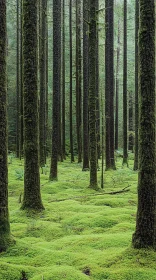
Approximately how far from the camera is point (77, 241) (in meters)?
6.13

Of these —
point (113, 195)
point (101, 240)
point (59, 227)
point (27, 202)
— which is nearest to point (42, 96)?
point (113, 195)

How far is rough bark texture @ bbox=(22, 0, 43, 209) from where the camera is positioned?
8234mm

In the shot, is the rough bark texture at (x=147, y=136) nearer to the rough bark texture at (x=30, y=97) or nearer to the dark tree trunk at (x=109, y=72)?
the rough bark texture at (x=30, y=97)

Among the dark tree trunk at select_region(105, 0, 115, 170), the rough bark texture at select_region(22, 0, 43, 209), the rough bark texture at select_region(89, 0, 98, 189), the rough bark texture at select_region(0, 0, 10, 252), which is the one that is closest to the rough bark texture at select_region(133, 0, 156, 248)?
the rough bark texture at select_region(0, 0, 10, 252)

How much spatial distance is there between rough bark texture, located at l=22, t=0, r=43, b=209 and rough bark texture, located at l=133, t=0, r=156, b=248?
3.97m

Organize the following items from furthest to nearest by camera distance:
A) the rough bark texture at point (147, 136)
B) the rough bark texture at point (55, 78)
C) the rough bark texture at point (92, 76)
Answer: the rough bark texture at point (55, 78) → the rough bark texture at point (92, 76) → the rough bark texture at point (147, 136)

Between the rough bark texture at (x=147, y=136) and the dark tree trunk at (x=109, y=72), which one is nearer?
the rough bark texture at (x=147, y=136)

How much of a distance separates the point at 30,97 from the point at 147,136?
13.8 ft

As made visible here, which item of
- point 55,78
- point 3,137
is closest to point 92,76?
point 55,78

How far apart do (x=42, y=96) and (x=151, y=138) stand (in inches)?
507

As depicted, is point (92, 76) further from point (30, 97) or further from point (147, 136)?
point (147, 136)

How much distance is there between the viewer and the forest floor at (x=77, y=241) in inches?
182

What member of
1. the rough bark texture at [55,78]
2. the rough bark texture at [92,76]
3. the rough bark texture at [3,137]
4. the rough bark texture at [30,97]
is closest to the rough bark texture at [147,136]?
the rough bark texture at [3,137]

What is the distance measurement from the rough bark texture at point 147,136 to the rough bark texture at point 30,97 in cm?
397
